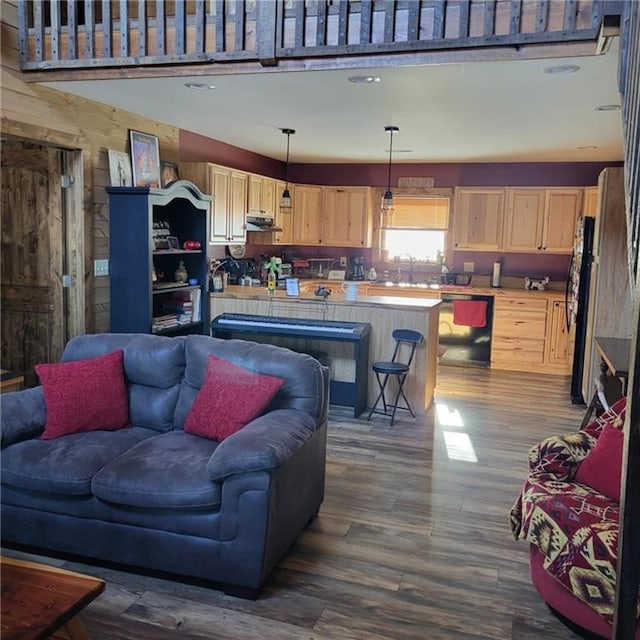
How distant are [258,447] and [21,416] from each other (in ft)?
4.28

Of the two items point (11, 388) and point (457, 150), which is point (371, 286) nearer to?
point (457, 150)

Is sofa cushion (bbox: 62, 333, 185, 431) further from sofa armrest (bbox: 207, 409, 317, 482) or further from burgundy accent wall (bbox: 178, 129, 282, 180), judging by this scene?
burgundy accent wall (bbox: 178, 129, 282, 180)

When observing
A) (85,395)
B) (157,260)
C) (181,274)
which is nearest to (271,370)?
(85,395)

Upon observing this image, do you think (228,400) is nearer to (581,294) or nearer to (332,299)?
(332,299)

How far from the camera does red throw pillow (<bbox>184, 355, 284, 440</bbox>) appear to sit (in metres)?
3.00

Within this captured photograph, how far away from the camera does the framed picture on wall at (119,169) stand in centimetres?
509

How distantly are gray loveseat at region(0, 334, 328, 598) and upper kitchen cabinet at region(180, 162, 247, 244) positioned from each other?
330cm

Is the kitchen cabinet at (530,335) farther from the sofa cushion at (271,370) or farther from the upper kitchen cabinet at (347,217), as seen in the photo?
the sofa cushion at (271,370)

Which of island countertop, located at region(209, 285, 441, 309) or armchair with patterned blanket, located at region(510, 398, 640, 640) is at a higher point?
island countertop, located at region(209, 285, 441, 309)

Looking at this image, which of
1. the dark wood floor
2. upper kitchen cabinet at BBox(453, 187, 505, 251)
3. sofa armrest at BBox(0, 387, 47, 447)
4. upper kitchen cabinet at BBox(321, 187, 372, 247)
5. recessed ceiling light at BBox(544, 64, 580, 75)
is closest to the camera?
the dark wood floor

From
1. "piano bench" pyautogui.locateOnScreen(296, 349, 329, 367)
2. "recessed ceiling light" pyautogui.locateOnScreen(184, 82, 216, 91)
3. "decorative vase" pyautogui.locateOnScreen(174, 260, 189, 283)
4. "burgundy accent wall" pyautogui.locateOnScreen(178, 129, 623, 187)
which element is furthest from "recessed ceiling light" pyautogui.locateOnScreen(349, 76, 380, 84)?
"burgundy accent wall" pyautogui.locateOnScreen(178, 129, 623, 187)

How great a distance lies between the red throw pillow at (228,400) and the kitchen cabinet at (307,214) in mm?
5368

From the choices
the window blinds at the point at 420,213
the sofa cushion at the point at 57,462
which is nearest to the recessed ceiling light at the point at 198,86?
the sofa cushion at the point at 57,462

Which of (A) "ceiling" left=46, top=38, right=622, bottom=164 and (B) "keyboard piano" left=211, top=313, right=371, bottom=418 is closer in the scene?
(A) "ceiling" left=46, top=38, right=622, bottom=164
